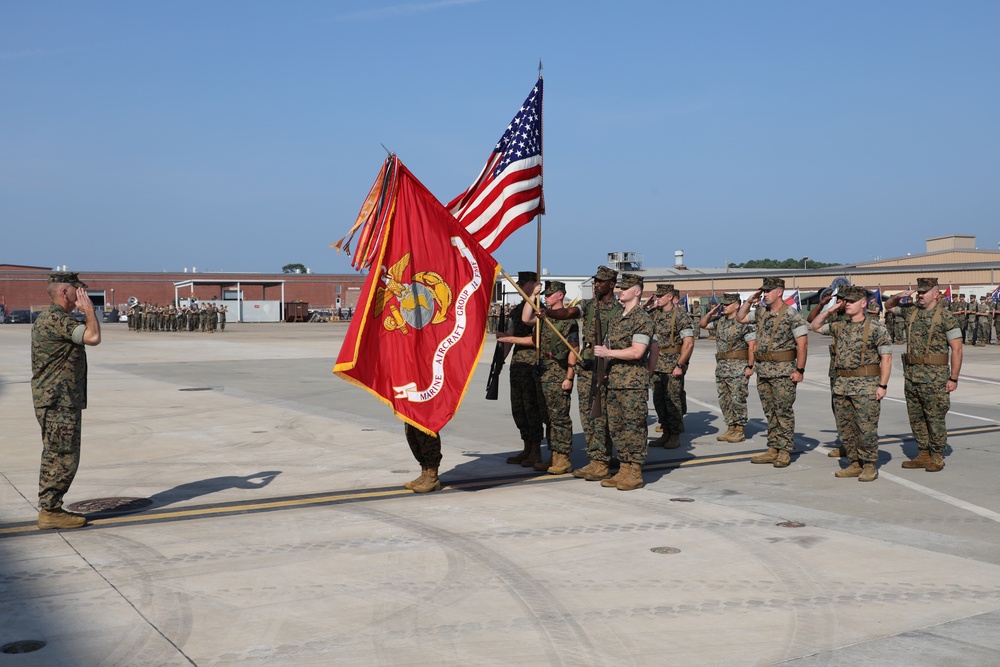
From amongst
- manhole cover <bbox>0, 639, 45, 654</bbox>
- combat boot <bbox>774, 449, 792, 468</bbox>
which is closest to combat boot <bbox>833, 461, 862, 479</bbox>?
combat boot <bbox>774, 449, 792, 468</bbox>

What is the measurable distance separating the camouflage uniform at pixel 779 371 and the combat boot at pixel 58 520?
6.78m

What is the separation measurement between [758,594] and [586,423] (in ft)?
12.9

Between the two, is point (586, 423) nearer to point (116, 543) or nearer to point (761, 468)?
point (761, 468)

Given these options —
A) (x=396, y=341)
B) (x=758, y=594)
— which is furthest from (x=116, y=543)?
(x=758, y=594)

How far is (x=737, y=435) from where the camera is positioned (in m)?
11.7

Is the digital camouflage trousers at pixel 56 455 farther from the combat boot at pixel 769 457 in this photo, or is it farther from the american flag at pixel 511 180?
the combat boot at pixel 769 457

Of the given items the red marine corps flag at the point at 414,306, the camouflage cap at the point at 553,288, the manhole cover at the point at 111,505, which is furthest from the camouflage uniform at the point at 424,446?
the manhole cover at the point at 111,505

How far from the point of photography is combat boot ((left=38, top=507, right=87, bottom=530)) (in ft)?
23.1

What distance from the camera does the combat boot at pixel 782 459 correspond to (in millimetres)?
9844

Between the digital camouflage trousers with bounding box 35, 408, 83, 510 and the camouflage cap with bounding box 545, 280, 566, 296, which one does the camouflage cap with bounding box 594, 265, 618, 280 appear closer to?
the camouflage cap with bounding box 545, 280, 566, 296

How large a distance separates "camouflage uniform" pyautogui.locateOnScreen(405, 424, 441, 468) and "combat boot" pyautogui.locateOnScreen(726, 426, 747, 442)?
4.74 metres

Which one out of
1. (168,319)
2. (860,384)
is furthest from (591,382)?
(168,319)

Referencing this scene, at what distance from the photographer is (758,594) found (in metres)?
5.47

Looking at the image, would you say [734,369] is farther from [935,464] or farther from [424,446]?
[424,446]
